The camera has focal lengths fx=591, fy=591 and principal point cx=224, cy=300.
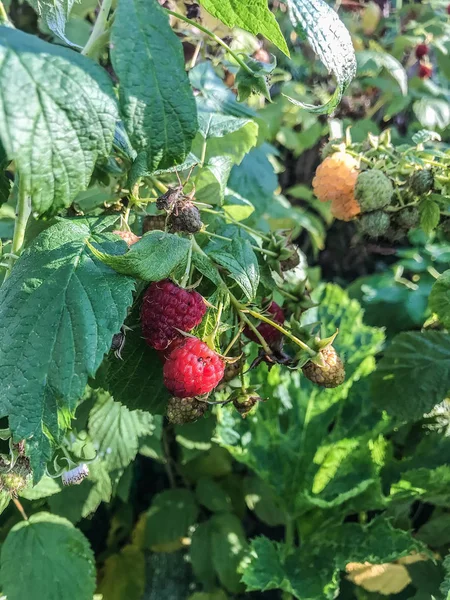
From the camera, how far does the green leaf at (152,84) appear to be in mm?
442

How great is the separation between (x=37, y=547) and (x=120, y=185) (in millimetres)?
565

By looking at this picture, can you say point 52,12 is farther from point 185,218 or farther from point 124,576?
point 124,576

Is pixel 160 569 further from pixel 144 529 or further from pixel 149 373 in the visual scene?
pixel 149 373

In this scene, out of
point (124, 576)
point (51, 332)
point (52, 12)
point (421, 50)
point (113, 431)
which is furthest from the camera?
point (421, 50)

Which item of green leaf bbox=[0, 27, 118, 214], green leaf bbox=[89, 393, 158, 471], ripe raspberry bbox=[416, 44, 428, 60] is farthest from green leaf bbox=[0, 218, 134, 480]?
ripe raspberry bbox=[416, 44, 428, 60]

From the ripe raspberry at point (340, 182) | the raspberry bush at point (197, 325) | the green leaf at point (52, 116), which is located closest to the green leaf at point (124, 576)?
the raspberry bush at point (197, 325)

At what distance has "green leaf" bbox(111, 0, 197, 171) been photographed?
442 mm

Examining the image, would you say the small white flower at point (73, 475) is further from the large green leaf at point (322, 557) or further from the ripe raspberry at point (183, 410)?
the large green leaf at point (322, 557)

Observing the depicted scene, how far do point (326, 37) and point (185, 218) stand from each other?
0.21 m

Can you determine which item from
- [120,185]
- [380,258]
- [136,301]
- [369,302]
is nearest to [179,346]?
[136,301]

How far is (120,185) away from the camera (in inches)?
27.8

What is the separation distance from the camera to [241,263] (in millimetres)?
565

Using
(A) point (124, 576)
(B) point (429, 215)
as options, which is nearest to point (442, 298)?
(B) point (429, 215)

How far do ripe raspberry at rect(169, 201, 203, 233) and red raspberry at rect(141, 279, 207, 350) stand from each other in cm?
6
